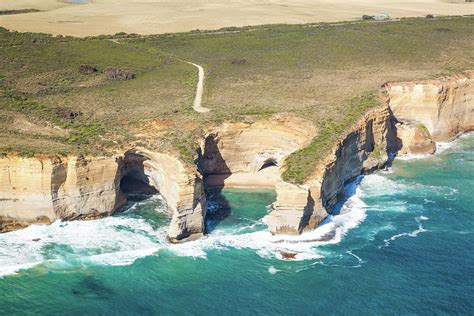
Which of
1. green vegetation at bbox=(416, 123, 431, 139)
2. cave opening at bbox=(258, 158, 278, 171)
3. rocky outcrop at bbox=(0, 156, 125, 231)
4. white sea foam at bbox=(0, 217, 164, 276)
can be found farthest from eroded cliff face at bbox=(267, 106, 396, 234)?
rocky outcrop at bbox=(0, 156, 125, 231)

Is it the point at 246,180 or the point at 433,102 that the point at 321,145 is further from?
the point at 433,102

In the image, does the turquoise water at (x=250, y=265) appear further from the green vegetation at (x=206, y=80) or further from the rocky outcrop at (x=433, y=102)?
the rocky outcrop at (x=433, y=102)

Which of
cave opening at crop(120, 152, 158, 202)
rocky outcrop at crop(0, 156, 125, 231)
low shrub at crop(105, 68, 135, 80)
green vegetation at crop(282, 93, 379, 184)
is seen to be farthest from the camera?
low shrub at crop(105, 68, 135, 80)

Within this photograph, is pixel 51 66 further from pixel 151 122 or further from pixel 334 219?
pixel 334 219

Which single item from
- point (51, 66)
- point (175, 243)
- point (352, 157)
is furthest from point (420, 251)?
point (51, 66)

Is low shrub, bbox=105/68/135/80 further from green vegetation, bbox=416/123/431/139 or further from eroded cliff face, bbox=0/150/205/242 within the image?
green vegetation, bbox=416/123/431/139

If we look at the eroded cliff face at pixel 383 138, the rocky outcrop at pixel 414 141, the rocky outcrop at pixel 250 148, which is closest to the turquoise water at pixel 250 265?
the eroded cliff face at pixel 383 138
